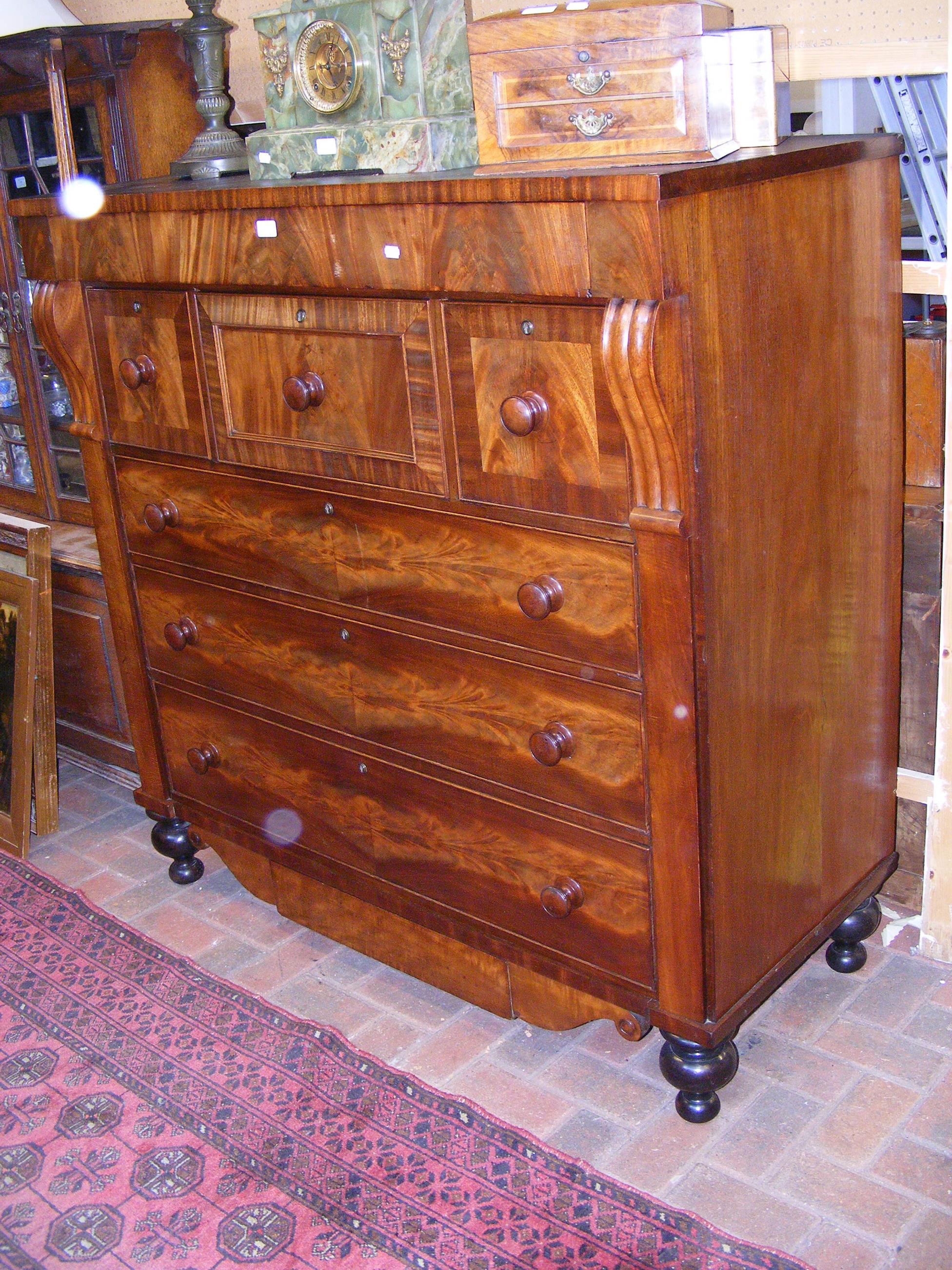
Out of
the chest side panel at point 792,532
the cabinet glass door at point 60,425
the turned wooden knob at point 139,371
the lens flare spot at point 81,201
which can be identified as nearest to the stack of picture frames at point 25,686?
the cabinet glass door at point 60,425

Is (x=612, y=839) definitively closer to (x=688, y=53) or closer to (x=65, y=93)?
(x=688, y=53)

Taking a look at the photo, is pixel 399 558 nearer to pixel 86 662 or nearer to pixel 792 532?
pixel 792 532

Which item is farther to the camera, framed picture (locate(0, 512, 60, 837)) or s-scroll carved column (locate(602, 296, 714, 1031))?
framed picture (locate(0, 512, 60, 837))

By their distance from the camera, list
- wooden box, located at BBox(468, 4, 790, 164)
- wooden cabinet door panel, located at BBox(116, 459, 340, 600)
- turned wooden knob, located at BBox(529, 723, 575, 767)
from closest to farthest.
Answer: wooden box, located at BBox(468, 4, 790, 164) < turned wooden knob, located at BBox(529, 723, 575, 767) < wooden cabinet door panel, located at BBox(116, 459, 340, 600)

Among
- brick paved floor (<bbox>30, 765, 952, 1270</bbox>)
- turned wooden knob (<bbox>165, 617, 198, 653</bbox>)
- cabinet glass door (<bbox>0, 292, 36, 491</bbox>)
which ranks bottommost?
brick paved floor (<bbox>30, 765, 952, 1270</bbox>)

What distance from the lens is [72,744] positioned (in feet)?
11.9

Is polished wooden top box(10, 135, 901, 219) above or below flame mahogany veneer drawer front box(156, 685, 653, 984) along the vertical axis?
above

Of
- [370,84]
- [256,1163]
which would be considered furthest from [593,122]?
[256,1163]

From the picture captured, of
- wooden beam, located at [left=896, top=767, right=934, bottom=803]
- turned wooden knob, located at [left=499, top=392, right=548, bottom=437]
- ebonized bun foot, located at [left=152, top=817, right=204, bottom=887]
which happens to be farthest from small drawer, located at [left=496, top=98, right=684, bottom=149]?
ebonized bun foot, located at [left=152, top=817, right=204, bottom=887]

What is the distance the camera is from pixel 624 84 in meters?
1.81

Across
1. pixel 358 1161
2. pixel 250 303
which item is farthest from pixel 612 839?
pixel 250 303

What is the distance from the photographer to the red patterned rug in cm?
200

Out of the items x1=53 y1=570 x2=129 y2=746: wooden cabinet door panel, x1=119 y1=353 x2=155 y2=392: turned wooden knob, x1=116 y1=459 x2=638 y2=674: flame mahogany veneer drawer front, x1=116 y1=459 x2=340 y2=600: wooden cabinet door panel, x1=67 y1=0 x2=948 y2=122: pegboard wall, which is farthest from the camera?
x1=53 y1=570 x2=129 y2=746: wooden cabinet door panel

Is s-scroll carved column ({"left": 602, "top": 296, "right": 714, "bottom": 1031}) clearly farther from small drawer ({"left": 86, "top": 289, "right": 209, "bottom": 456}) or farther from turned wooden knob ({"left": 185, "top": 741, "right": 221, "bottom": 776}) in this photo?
turned wooden knob ({"left": 185, "top": 741, "right": 221, "bottom": 776})
